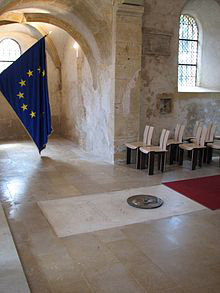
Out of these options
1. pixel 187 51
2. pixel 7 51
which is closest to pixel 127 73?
pixel 187 51

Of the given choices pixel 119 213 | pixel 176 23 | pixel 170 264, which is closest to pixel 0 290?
pixel 170 264

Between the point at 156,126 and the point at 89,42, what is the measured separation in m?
2.47

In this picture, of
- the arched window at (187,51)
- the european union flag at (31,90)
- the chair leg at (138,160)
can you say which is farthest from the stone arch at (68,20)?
the arched window at (187,51)

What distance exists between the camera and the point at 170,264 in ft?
10.0

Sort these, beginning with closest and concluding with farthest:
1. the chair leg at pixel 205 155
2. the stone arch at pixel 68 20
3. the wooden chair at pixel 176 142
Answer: the stone arch at pixel 68 20, the wooden chair at pixel 176 142, the chair leg at pixel 205 155

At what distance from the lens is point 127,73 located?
21.9 feet

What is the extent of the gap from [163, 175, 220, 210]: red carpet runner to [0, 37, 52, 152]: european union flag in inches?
135

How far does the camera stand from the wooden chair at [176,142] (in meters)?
6.98

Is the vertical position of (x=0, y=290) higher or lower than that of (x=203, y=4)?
lower

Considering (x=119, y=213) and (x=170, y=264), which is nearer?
(x=170, y=264)

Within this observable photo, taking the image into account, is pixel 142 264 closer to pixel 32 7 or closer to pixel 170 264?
pixel 170 264

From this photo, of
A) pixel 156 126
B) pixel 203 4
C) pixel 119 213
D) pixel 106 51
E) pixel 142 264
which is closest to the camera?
pixel 142 264

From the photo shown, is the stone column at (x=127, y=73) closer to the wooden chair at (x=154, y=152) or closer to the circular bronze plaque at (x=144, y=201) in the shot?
the wooden chair at (x=154, y=152)

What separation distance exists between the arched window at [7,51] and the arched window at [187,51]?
17.3 ft
